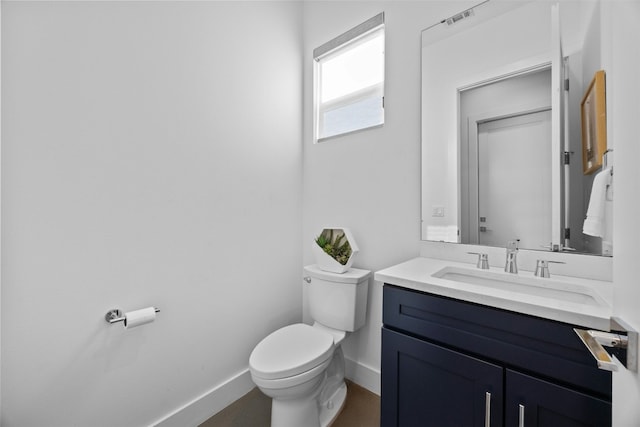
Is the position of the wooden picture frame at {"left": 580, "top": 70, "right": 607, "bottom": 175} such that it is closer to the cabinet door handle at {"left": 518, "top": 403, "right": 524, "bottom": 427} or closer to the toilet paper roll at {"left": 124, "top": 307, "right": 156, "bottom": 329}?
the cabinet door handle at {"left": 518, "top": 403, "right": 524, "bottom": 427}

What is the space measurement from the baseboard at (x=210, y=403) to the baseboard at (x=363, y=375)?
2.06 ft

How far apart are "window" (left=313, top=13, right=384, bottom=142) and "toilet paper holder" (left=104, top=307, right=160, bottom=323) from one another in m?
1.50

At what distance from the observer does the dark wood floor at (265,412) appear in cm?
142

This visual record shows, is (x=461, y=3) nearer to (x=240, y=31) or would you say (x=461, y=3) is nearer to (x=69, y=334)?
(x=240, y=31)

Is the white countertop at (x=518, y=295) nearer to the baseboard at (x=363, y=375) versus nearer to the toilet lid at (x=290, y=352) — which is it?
the toilet lid at (x=290, y=352)

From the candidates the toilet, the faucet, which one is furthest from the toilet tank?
the faucet

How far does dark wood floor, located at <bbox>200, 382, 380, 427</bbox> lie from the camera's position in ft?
4.67

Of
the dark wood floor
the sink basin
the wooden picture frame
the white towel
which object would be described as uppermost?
the wooden picture frame

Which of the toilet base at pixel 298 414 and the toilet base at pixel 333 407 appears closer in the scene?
the toilet base at pixel 298 414

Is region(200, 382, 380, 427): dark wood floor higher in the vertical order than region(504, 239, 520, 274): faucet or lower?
lower

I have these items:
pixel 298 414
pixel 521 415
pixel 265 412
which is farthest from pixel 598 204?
pixel 265 412

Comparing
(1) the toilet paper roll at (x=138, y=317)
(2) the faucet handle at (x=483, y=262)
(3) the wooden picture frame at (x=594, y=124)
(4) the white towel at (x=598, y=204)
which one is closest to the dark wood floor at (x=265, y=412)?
(1) the toilet paper roll at (x=138, y=317)

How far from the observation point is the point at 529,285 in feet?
3.47

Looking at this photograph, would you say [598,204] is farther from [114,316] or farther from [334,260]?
[114,316]
